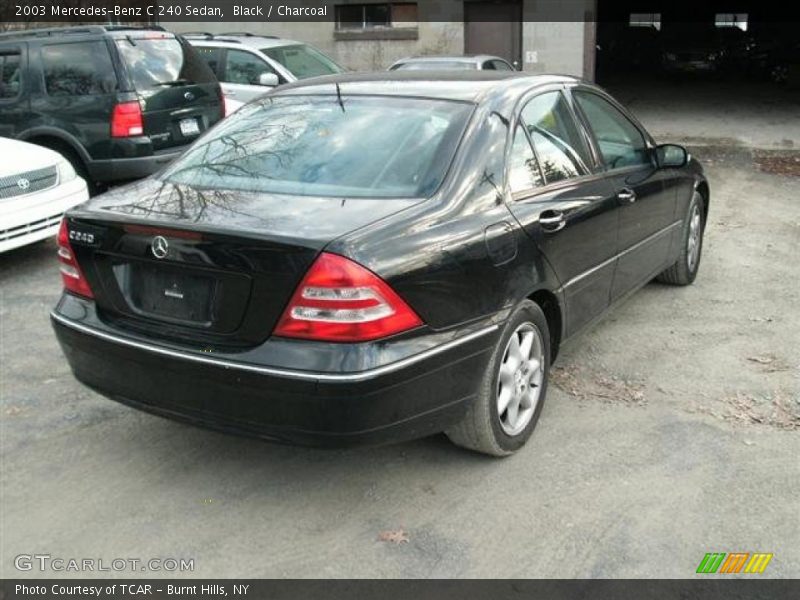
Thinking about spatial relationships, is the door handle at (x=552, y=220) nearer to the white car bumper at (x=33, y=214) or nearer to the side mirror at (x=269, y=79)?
the white car bumper at (x=33, y=214)

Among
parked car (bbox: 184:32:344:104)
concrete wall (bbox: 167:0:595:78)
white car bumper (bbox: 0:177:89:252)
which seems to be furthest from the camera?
concrete wall (bbox: 167:0:595:78)

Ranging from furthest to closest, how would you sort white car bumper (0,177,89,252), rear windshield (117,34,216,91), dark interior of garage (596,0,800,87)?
1. dark interior of garage (596,0,800,87)
2. rear windshield (117,34,216,91)
3. white car bumper (0,177,89,252)

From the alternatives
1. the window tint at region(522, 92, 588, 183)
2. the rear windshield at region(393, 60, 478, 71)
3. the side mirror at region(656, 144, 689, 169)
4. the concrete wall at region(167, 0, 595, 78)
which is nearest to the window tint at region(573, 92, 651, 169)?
the side mirror at region(656, 144, 689, 169)

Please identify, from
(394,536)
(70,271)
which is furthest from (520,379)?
(70,271)

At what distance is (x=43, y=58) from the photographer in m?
8.07

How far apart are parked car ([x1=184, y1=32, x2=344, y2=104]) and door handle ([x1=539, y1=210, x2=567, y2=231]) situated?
767 centimetres

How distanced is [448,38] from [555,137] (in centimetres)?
1510

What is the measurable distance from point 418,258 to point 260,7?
1791 cm

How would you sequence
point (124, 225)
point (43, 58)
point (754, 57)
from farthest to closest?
point (754, 57) < point (43, 58) < point (124, 225)

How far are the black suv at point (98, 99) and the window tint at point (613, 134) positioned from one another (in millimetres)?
4628

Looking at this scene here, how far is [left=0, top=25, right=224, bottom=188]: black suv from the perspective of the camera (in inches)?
307

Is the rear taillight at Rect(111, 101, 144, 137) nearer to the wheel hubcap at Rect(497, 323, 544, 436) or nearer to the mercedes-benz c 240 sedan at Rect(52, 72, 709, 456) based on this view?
the mercedes-benz c 240 sedan at Rect(52, 72, 709, 456)
